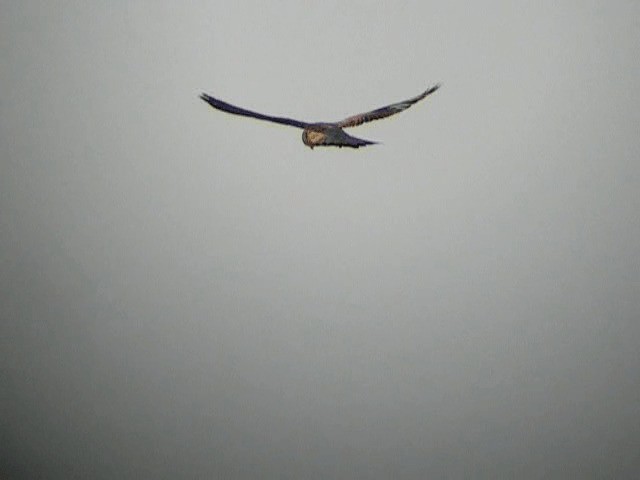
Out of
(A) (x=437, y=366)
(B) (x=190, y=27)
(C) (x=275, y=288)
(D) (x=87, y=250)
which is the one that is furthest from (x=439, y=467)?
(B) (x=190, y=27)

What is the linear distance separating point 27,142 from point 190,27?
0.77m

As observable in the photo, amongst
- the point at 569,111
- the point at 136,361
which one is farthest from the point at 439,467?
the point at 569,111

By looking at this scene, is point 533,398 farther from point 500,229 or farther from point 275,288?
point 275,288

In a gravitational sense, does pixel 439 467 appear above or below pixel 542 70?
below

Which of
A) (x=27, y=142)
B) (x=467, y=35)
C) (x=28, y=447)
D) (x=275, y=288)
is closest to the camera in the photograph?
(x=467, y=35)

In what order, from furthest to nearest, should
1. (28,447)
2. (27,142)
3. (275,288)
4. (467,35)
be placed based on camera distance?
(28,447), (275,288), (27,142), (467,35)

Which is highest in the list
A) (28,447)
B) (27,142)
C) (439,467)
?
(27,142)

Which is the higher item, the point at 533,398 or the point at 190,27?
the point at 190,27

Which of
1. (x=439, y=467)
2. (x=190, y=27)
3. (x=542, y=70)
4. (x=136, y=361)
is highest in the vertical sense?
(x=542, y=70)

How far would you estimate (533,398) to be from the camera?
1.86 metres

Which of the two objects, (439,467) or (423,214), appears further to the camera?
(439,467)

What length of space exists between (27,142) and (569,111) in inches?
79.3

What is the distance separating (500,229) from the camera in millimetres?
1672

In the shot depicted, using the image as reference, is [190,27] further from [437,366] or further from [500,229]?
[437,366]
